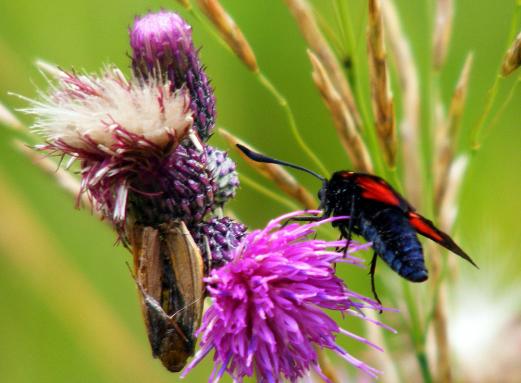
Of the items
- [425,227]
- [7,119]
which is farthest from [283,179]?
[7,119]

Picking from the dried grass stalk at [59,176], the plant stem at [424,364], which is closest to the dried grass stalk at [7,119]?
the dried grass stalk at [59,176]

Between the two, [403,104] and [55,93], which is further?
[403,104]

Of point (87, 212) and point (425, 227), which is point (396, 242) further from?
point (87, 212)

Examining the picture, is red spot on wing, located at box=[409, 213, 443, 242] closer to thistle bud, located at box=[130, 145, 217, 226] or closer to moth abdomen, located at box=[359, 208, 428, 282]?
moth abdomen, located at box=[359, 208, 428, 282]

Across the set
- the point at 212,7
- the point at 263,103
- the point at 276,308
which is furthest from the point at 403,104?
the point at 263,103

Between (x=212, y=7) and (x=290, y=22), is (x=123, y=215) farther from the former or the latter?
(x=290, y=22)

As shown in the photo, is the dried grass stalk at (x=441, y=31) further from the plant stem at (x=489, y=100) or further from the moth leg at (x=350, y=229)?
the moth leg at (x=350, y=229)
